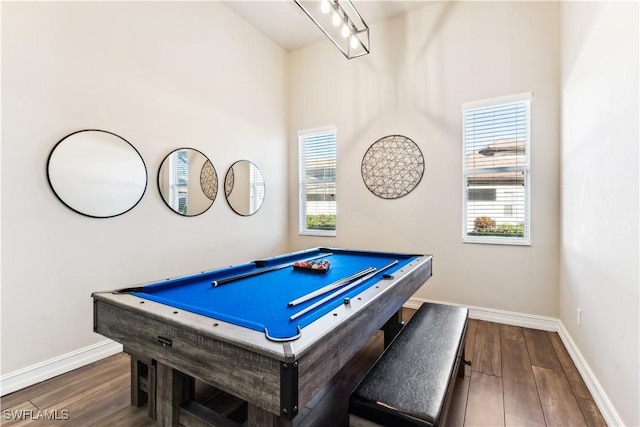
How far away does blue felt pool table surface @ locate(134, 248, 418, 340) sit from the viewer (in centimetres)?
123

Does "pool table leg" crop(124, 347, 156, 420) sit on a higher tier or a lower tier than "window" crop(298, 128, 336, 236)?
lower

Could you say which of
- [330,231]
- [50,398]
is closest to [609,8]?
[330,231]

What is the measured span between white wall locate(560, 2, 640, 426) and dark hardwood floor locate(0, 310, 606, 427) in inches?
9.7

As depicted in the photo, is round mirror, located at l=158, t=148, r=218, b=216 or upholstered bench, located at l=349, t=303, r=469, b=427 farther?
round mirror, located at l=158, t=148, r=218, b=216

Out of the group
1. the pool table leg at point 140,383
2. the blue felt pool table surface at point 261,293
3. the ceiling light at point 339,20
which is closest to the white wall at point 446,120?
the ceiling light at point 339,20

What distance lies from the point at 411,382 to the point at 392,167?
115 inches

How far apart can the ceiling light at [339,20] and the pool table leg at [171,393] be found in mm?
2596

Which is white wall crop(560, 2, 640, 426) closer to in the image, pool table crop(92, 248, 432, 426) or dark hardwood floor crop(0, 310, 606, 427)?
dark hardwood floor crop(0, 310, 606, 427)

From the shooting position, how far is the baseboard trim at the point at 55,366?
2.02 metres

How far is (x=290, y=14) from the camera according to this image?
12.6 feet

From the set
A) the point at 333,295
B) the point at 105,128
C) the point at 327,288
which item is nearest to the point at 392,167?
the point at 327,288

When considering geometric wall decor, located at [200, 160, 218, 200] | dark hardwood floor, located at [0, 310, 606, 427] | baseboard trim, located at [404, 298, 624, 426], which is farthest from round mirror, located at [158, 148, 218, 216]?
baseboard trim, located at [404, 298, 624, 426]

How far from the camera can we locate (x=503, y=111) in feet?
10.8

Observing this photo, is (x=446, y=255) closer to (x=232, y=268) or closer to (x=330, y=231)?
(x=330, y=231)
